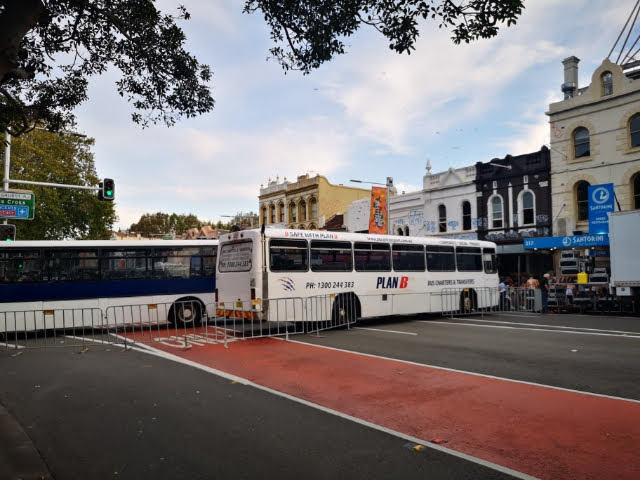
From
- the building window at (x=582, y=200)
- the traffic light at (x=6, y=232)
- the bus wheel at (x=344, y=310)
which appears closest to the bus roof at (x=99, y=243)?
the traffic light at (x=6, y=232)

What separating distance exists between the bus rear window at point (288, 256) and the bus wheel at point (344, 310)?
1.64 metres

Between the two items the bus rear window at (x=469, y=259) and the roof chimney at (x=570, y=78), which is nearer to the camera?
the bus rear window at (x=469, y=259)

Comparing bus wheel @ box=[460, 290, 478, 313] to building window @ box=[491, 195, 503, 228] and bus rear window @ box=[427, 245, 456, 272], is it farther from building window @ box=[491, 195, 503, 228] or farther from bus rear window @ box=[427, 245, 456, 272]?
building window @ box=[491, 195, 503, 228]

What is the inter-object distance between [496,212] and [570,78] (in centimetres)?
884

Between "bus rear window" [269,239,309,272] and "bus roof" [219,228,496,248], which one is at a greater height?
"bus roof" [219,228,496,248]

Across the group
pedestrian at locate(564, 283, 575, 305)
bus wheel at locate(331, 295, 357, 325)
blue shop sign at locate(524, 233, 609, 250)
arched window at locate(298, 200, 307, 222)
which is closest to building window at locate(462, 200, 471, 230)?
blue shop sign at locate(524, 233, 609, 250)

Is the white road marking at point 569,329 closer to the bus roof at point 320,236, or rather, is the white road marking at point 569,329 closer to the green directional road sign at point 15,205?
the bus roof at point 320,236

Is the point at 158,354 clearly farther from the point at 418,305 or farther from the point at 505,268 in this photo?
the point at 505,268

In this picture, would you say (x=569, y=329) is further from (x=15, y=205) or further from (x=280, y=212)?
(x=280, y=212)

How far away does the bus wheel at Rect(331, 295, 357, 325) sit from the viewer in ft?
Result: 50.1

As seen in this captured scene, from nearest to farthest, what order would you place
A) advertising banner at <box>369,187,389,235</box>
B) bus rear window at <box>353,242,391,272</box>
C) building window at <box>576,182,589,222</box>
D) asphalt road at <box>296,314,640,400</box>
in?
asphalt road at <box>296,314,640,400</box> → bus rear window at <box>353,242,391,272</box> → building window at <box>576,182,589,222</box> → advertising banner at <box>369,187,389,235</box>

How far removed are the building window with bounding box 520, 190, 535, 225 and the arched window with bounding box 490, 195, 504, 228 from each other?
145 cm

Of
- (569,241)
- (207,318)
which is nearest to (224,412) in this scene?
(207,318)

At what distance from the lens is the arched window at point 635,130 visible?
2472 cm
